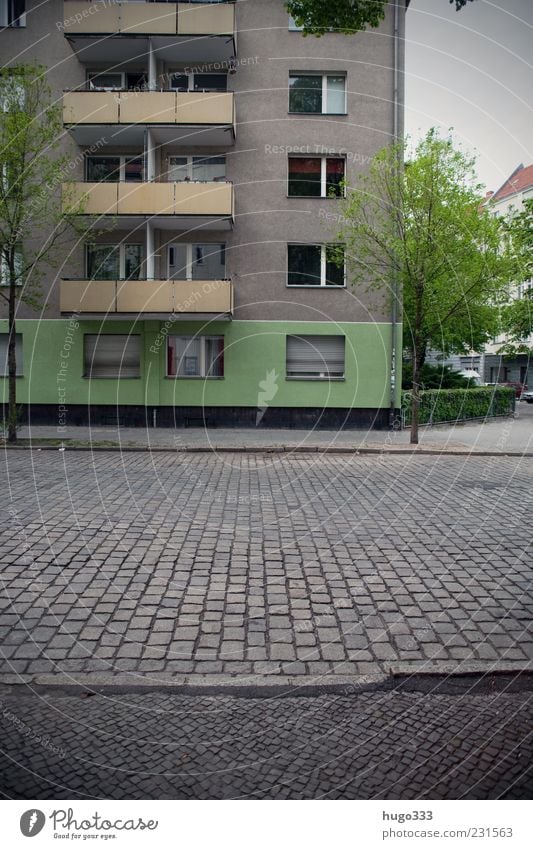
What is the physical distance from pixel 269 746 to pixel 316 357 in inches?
869

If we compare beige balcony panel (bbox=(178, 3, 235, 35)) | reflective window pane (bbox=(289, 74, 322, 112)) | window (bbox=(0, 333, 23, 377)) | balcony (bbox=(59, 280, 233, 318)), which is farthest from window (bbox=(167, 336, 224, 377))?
beige balcony panel (bbox=(178, 3, 235, 35))

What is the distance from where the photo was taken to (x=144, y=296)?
22391mm

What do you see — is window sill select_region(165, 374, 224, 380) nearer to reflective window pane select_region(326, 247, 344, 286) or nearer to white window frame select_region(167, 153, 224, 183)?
reflective window pane select_region(326, 247, 344, 286)

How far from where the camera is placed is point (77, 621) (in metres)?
4.88

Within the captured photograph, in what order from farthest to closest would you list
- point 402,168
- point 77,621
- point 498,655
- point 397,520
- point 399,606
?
point 402,168, point 397,520, point 399,606, point 77,621, point 498,655

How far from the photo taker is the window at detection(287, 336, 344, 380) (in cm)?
2469

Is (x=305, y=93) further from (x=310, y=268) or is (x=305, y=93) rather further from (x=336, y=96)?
(x=310, y=268)

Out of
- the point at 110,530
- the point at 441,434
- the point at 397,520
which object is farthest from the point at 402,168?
the point at 110,530

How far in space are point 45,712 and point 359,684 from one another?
5.69 feet

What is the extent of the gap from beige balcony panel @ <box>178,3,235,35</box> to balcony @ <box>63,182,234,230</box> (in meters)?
4.96

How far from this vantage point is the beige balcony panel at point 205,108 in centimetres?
2227

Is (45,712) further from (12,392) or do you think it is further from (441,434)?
(441,434)

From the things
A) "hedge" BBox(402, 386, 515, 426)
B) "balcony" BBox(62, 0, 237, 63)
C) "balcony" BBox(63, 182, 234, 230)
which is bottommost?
"hedge" BBox(402, 386, 515, 426)

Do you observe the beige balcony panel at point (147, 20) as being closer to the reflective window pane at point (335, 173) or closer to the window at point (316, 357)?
the reflective window pane at point (335, 173)
